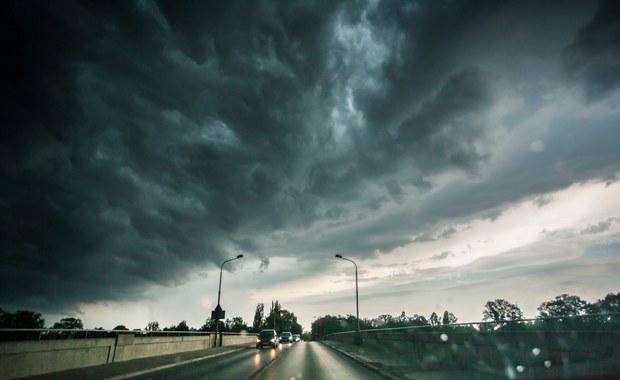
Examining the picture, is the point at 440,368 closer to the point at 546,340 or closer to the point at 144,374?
the point at 546,340

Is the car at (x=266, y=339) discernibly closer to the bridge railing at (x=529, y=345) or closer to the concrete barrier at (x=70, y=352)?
the concrete barrier at (x=70, y=352)

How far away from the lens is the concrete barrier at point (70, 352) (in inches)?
422

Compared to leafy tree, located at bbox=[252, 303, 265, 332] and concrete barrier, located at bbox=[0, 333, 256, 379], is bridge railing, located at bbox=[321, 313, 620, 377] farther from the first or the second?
leafy tree, located at bbox=[252, 303, 265, 332]

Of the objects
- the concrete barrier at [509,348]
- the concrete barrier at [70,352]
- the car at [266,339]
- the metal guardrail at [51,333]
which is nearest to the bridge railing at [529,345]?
the concrete barrier at [509,348]

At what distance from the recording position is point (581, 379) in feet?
28.9

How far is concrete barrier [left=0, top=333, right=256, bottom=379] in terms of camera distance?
10.7 metres

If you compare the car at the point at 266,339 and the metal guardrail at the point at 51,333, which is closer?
the metal guardrail at the point at 51,333

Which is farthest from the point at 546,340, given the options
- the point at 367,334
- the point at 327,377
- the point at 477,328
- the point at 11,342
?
the point at 367,334

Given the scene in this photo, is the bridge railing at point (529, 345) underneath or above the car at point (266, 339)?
above

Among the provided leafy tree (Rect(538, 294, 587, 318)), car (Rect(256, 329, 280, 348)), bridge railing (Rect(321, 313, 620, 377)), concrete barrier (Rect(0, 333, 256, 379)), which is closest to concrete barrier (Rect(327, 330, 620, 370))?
bridge railing (Rect(321, 313, 620, 377))

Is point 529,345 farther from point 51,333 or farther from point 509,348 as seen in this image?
point 51,333

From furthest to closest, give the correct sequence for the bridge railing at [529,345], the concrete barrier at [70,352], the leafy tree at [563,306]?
1. the leafy tree at [563,306]
2. the concrete barrier at [70,352]
3. the bridge railing at [529,345]

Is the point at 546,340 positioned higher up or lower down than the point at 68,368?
higher up

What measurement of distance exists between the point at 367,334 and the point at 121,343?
79.3 feet
